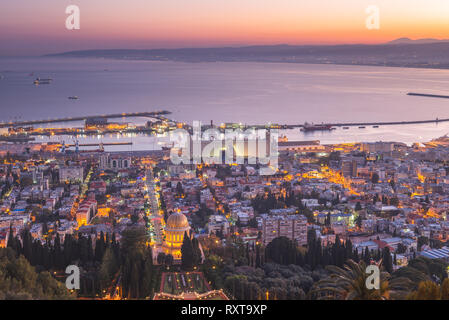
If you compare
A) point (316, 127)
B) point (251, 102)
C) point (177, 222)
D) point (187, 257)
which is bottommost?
point (187, 257)

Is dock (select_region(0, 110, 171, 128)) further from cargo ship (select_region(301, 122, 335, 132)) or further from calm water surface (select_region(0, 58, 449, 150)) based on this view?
cargo ship (select_region(301, 122, 335, 132))

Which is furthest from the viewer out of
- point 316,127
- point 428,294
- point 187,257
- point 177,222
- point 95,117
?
point 95,117

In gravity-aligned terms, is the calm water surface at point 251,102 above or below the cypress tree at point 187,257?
above

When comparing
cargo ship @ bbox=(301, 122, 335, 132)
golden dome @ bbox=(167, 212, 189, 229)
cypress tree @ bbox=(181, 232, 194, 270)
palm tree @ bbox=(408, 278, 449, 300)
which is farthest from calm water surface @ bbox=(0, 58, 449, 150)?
palm tree @ bbox=(408, 278, 449, 300)

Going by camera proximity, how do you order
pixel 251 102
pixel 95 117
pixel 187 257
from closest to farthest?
pixel 187 257 → pixel 95 117 → pixel 251 102

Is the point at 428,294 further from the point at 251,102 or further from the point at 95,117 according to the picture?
the point at 251,102

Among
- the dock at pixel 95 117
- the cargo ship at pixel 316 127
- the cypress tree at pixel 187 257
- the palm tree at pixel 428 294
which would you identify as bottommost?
the cypress tree at pixel 187 257

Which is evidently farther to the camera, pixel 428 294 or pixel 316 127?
pixel 316 127

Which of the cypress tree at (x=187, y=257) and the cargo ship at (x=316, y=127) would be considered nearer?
the cypress tree at (x=187, y=257)

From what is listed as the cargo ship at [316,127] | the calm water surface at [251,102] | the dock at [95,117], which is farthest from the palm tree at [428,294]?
the dock at [95,117]

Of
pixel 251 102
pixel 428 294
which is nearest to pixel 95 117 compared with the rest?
pixel 251 102

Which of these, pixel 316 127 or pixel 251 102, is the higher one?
pixel 251 102

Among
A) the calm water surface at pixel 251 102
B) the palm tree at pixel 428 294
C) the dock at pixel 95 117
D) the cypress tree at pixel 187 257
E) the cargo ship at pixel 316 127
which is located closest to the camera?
the palm tree at pixel 428 294

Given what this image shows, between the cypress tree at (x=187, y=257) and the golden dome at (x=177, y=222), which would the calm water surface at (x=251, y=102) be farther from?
the cypress tree at (x=187, y=257)
